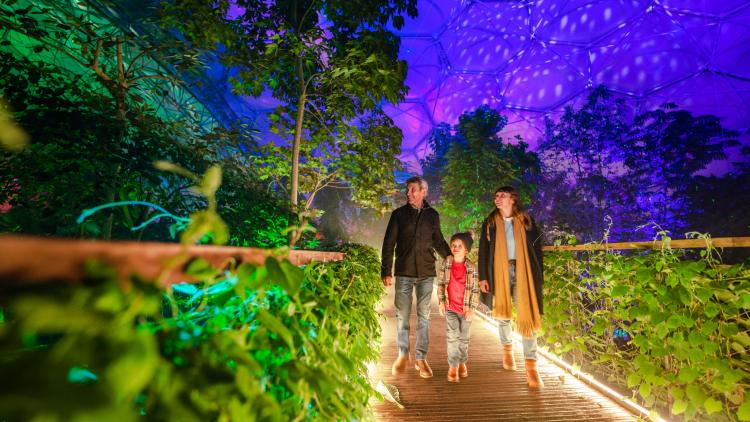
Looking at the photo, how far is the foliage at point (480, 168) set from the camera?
12.3 metres

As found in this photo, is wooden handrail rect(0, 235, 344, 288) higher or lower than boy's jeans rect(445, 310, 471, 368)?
higher

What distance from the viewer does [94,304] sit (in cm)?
36

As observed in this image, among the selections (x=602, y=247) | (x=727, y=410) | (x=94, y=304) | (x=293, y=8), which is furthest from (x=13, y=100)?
(x=727, y=410)

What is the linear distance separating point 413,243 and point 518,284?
120cm

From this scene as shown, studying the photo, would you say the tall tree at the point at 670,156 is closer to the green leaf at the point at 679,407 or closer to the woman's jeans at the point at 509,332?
the woman's jeans at the point at 509,332

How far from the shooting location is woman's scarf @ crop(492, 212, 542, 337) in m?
3.00

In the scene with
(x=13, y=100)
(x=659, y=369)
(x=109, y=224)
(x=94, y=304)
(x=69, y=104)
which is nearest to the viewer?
(x=94, y=304)

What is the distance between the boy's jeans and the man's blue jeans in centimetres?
23

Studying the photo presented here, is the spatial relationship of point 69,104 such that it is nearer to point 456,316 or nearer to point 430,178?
point 456,316

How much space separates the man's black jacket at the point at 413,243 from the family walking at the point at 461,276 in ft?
0.03

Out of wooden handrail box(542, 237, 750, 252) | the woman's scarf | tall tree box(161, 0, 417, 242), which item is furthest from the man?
tall tree box(161, 0, 417, 242)

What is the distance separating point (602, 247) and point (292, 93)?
18.0ft

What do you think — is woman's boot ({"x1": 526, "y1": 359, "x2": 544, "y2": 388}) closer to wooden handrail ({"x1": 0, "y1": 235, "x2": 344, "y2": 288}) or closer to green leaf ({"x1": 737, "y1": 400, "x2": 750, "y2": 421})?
green leaf ({"x1": 737, "y1": 400, "x2": 750, "y2": 421})

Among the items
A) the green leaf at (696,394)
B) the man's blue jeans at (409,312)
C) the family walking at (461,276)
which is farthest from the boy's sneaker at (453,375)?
the green leaf at (696,394)
